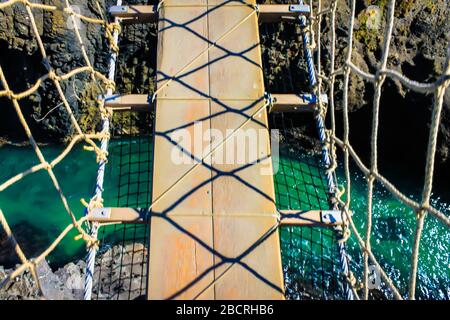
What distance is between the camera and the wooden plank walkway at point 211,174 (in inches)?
71.1

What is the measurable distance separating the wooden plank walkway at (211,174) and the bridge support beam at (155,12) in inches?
2.8

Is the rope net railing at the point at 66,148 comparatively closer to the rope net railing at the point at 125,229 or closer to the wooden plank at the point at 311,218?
the rope net railing at the point at 125,229

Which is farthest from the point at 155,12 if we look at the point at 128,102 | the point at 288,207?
the point at 288,207

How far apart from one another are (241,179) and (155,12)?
4.22ft

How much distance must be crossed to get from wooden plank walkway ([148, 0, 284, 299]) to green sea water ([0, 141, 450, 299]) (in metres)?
1.94

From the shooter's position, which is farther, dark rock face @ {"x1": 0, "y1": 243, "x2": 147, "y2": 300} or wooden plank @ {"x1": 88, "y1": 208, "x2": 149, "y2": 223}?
dark rock face @ {"x1": 0, "y1": 243, "x2": 147, "y2": 300}

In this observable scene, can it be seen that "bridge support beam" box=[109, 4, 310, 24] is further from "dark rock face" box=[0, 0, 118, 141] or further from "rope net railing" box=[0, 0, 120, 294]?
"dark rock face" box=[0, 0, 118, 141]

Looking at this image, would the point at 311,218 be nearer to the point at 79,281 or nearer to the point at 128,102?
the point at 128,102

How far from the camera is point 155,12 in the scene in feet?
8.79

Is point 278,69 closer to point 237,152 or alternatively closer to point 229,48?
point 229,48

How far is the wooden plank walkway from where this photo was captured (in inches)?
71.1

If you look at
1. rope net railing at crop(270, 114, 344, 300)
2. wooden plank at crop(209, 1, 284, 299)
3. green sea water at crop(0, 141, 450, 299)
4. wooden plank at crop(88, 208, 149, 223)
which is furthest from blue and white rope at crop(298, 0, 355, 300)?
green sea water at crop(0, 141, 450, 299)

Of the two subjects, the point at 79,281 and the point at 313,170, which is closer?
the point at 79,281

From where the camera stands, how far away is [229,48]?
8.28 feet
